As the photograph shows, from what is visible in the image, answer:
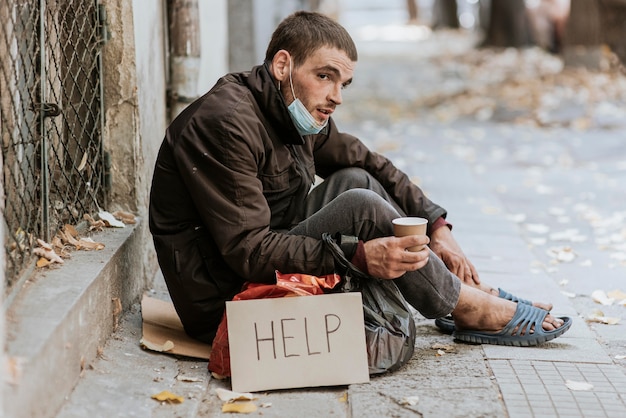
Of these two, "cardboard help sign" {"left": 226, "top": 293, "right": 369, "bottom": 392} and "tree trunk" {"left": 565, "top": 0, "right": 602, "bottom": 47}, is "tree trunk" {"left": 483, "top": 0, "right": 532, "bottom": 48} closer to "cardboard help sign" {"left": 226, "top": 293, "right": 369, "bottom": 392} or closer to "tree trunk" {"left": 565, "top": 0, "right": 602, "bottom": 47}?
"tree trunk" {"left": 565, "top": 0, "right": 602, "bottom": 47}

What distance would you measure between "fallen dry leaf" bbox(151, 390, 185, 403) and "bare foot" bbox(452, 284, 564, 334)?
45.3 inches

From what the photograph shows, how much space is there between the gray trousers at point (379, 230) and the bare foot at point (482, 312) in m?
0.11

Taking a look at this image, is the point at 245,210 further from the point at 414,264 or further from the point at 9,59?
the point at 9,59

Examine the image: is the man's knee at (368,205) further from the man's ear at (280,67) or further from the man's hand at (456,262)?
the man's hand at (456,262)

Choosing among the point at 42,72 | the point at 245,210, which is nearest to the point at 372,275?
the point at 245,210

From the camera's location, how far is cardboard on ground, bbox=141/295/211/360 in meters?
3.54

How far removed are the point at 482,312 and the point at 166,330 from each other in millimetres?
1234

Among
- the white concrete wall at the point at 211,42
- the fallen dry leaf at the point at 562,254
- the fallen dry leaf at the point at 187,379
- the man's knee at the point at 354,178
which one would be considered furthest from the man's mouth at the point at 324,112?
the white concrete wall at the point at 211,42

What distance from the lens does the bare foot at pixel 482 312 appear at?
361cm

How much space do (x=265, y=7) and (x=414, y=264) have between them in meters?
9.36

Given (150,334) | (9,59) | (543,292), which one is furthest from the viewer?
(543,292)

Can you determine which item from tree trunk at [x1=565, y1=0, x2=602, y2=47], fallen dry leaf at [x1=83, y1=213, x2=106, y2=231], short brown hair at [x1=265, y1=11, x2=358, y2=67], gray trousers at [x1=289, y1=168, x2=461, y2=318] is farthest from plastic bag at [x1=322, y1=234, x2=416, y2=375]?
tree trunk at [x1=565, y1=0, x2=602, y2=47]

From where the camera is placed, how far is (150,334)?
3.62 m

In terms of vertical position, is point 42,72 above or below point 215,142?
above
